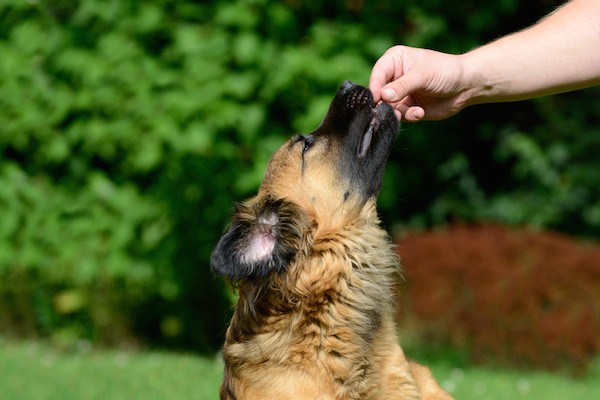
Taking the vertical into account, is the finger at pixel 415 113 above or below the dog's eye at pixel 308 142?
above

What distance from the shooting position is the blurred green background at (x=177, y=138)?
9172 millimetres

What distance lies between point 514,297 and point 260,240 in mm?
5278

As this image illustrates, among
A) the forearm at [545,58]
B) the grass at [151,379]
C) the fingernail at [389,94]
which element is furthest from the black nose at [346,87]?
the grass at [151,379]

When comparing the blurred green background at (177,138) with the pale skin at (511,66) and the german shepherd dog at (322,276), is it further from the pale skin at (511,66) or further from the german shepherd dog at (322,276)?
the pale skin at (511,66)

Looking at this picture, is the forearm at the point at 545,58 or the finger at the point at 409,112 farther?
the finger at the point at 409,112

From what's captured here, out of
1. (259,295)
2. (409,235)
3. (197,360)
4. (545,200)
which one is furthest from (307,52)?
(259,295)

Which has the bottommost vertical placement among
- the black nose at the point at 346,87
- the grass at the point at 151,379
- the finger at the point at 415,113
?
the grass at the point at 151,379

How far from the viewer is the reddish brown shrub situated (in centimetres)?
920

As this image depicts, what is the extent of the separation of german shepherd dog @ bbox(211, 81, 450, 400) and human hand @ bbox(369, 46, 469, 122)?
189 mm

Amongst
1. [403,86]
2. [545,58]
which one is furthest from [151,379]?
[545,58]

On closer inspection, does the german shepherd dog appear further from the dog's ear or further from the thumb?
the thumb

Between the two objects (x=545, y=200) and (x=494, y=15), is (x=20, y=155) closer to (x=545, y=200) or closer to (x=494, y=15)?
(x=494, y=15)

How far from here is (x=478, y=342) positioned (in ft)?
31.2

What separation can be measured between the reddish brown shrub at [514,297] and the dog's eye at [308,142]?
4.77 meters
